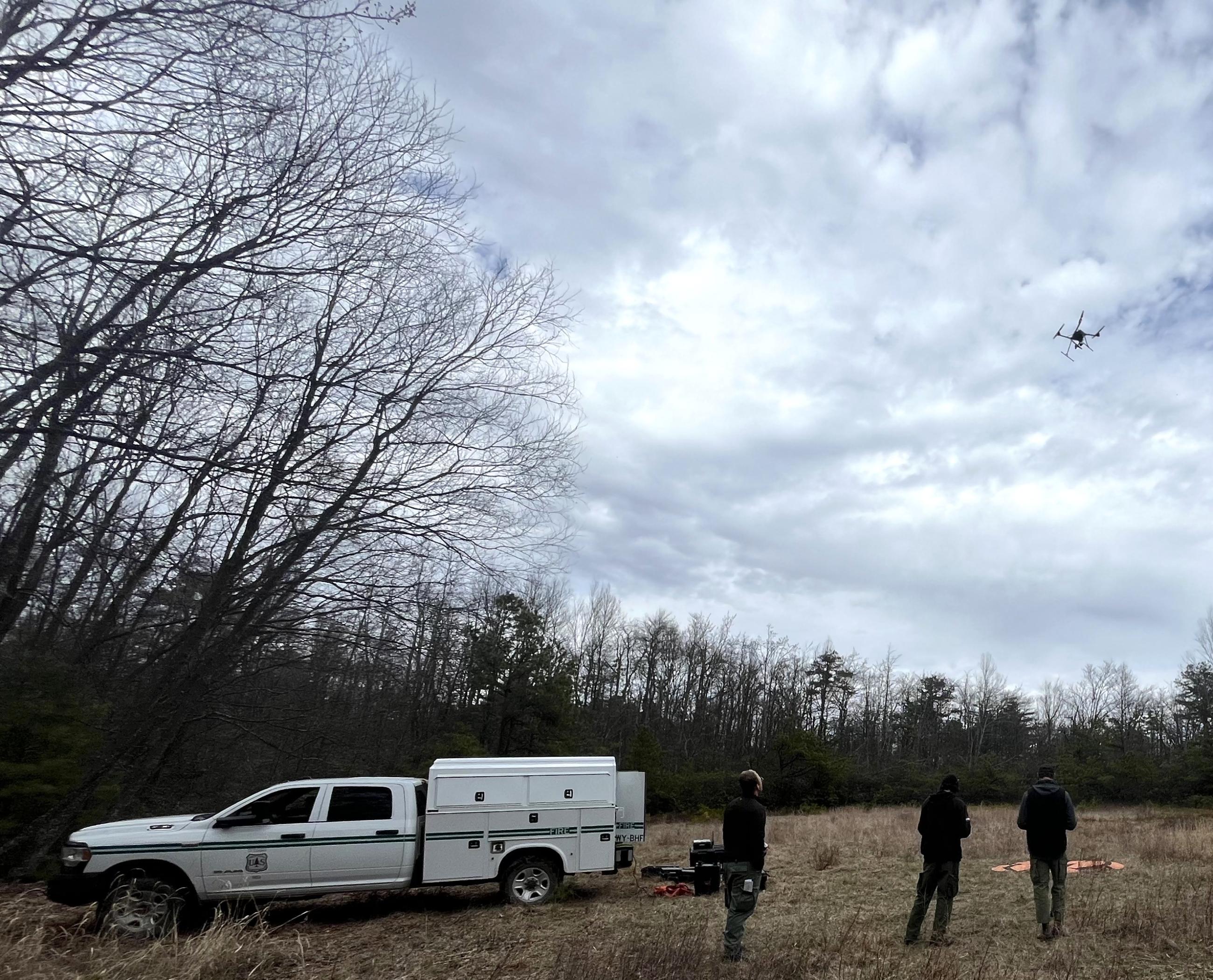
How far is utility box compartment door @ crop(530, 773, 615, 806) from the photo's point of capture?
36.3ft

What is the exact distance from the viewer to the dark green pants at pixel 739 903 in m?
7.51

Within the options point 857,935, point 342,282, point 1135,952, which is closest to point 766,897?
point 857,935

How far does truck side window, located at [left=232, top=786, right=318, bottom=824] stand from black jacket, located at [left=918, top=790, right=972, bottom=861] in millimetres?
7012

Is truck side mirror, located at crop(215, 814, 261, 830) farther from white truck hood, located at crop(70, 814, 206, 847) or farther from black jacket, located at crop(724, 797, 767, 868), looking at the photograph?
black jacket, located at crop(724, 797, 767, 868)

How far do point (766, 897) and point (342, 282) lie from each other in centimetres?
972

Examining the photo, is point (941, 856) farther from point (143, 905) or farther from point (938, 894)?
point (143, 905)

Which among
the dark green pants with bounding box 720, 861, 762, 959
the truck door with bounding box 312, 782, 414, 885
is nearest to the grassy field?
the dark green pants with bounding box 720, 861, 762, 959

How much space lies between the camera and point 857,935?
27.7ft

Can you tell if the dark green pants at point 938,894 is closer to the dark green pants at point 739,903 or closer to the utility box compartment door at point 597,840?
the dark green pants at point 739,903

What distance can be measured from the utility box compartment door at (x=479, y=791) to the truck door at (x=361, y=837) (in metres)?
0.49

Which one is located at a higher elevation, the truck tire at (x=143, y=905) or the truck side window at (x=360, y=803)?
the truck side window at (x=360, y=803)

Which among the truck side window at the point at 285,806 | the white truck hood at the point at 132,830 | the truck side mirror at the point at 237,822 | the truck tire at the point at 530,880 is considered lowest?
the truck tire at the point at 530,880

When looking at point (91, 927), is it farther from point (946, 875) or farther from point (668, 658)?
point (668, 658)

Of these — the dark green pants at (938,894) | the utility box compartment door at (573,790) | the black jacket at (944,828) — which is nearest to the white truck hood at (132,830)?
the utility box compartment door at (573,790)
